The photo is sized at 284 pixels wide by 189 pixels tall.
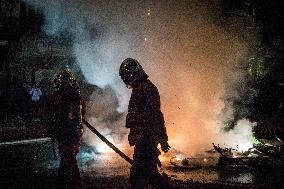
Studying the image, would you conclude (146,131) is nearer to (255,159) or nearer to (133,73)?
(133,73)

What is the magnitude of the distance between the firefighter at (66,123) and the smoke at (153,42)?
10.1 meters

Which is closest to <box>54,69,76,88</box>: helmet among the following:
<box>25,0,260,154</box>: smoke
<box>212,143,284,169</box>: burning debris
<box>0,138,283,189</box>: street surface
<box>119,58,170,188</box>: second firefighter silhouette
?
<box>0,138,283,189</box>: street surface

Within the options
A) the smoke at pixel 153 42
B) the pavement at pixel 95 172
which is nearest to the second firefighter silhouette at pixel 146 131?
the pavement at pixel 95 172

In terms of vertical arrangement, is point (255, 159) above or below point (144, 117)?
above

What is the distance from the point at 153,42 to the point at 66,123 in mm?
11923

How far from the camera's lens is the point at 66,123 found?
6.57 meters

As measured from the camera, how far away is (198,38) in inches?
707

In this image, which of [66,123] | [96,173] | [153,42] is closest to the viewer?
[66,123]

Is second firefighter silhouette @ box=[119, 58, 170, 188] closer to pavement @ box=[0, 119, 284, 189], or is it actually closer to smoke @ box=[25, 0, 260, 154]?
pavement @ box=[0, 119, 284, 189]

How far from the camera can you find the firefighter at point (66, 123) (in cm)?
653

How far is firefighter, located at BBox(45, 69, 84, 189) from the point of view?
6531 mm

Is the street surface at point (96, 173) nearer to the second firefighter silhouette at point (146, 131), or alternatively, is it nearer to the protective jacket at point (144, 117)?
the second firefighter silhouette at point (146, 131)

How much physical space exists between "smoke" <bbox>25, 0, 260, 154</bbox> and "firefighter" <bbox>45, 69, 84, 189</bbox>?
10.1 m

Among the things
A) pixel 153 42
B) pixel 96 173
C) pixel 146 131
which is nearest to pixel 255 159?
pixel 96 173
